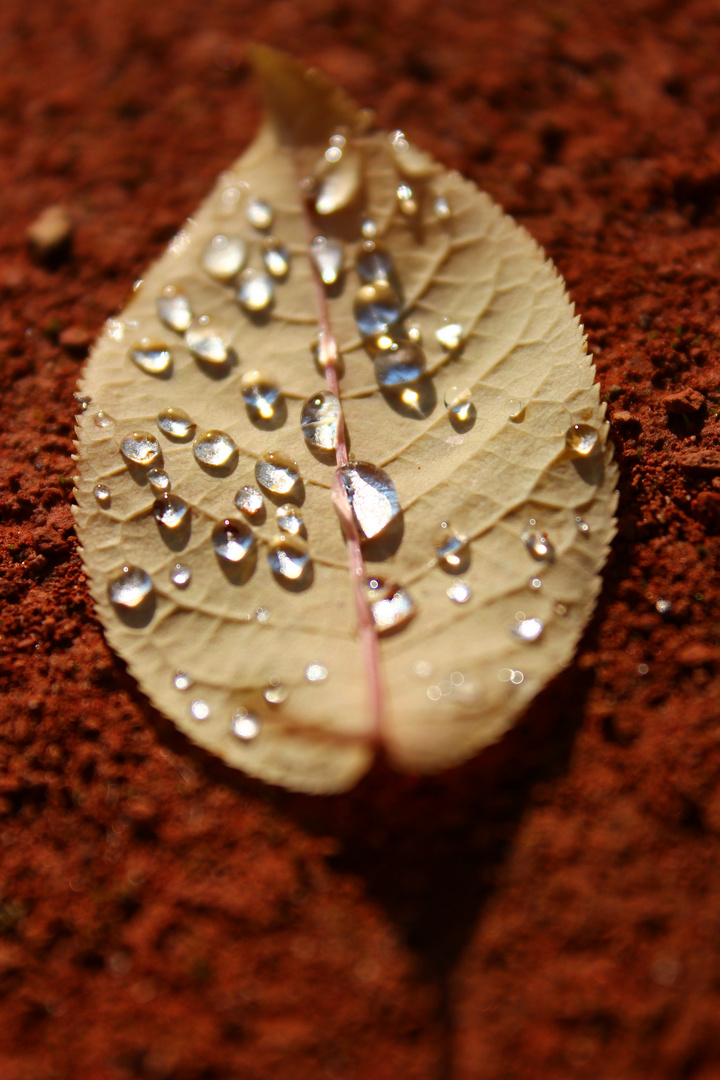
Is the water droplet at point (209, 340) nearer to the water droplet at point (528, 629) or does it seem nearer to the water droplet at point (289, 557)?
the water droplet at point (289, 557)

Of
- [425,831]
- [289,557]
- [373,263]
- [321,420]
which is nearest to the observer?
[425,831]

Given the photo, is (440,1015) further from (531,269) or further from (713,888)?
(531,269)

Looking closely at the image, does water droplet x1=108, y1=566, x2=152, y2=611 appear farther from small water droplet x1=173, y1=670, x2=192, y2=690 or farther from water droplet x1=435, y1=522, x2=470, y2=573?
water droplet x1=435, y1=522, x2=470, y2=573

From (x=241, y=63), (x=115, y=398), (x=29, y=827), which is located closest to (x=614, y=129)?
(x=241, y=63)

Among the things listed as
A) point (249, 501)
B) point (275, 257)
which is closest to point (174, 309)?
point (275, 257)

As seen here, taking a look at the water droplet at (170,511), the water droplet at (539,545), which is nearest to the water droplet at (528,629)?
the water droplet at (539,545)

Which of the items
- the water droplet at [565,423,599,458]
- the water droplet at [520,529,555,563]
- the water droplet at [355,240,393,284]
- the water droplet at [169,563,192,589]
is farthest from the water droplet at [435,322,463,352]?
the water droplet at [169,563,192,589]

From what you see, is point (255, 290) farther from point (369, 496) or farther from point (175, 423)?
point (369, 496)
